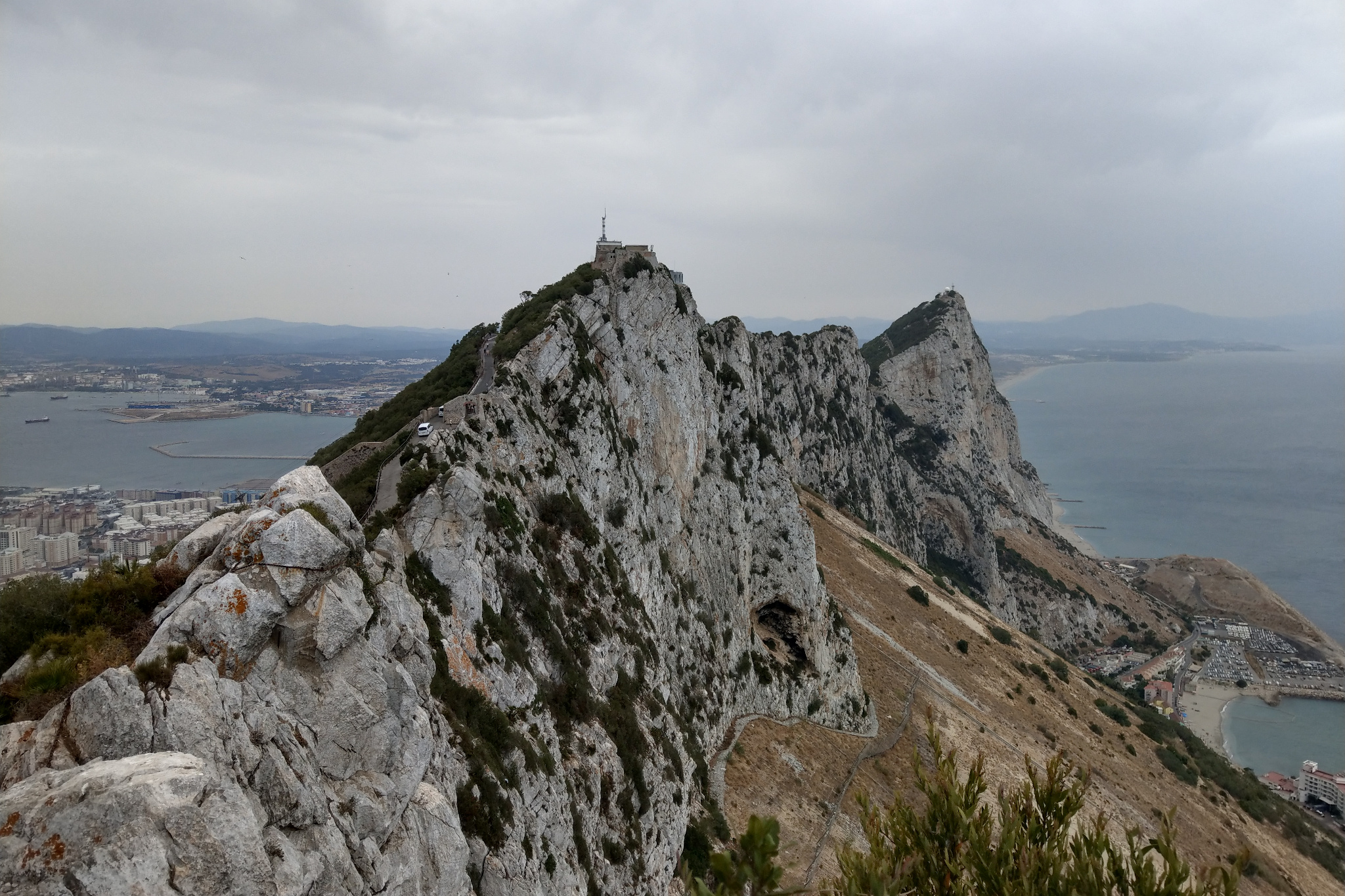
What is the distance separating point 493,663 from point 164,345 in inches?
5826

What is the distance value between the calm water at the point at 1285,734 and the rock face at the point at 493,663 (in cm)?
6134

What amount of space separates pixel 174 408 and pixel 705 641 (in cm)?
8027

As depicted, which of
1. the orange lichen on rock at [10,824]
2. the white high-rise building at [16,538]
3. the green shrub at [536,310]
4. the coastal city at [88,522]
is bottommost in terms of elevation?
the coastal city at [88,522]

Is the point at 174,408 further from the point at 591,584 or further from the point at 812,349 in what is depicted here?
the point at 591,584

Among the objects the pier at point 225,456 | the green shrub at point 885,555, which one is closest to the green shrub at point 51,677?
the green shrub at point 885,555

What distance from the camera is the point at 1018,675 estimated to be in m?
51.4

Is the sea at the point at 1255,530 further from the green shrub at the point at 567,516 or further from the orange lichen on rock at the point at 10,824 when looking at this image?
the orange lichen on rock at the point at 10,824

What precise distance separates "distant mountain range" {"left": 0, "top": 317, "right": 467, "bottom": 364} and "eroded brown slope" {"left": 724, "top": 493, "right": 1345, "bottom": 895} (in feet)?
244

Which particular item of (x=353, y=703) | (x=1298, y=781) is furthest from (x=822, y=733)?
(x=1298, y=781)

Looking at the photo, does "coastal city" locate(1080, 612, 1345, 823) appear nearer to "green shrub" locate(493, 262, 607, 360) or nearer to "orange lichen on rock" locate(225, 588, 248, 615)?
"green shrub" locate(493, 262, 607, 360)

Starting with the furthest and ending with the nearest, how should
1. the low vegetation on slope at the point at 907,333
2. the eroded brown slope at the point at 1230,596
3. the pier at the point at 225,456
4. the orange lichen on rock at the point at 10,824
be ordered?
the low vegetation on slope at the point at 907,333 → the eroded brown slope at the point at 1230,596 → the pier at the point at 225,456 → the orange lichen on rock at the point at 10,824

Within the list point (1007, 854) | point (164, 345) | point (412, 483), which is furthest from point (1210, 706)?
point (164, 345)

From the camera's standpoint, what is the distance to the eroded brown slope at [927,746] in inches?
1148

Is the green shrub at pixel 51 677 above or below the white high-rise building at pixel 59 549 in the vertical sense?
above
